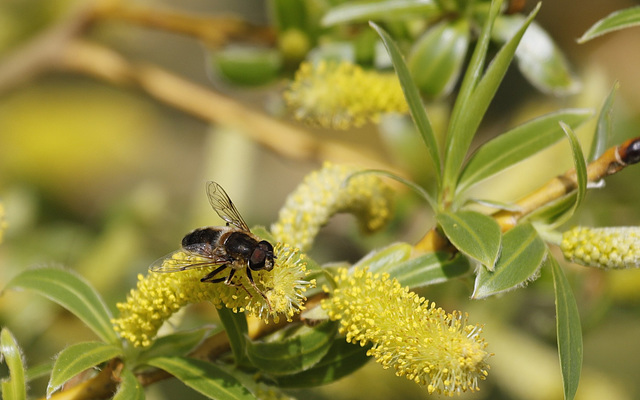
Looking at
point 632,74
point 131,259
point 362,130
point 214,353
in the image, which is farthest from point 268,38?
point 632,74

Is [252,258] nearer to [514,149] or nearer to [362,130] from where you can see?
[514,149]

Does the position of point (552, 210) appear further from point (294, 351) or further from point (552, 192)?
point (294, 351)

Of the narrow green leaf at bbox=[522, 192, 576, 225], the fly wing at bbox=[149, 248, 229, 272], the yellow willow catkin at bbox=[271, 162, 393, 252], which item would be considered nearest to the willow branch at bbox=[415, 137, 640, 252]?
the narrow green leaf at bbox=[522, 192, 576, 225]

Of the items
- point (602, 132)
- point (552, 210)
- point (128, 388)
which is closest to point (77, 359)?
point (128, 388)

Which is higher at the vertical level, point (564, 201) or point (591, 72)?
point (564, 201)

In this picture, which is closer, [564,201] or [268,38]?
[564,201]

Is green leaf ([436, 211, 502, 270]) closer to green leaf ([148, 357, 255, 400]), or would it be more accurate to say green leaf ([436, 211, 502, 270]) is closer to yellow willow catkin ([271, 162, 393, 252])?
yellow willow catkin ([271, 162, 393, 252])

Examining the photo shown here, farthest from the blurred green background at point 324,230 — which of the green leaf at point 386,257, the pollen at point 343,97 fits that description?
the green leaf at point 386,257
